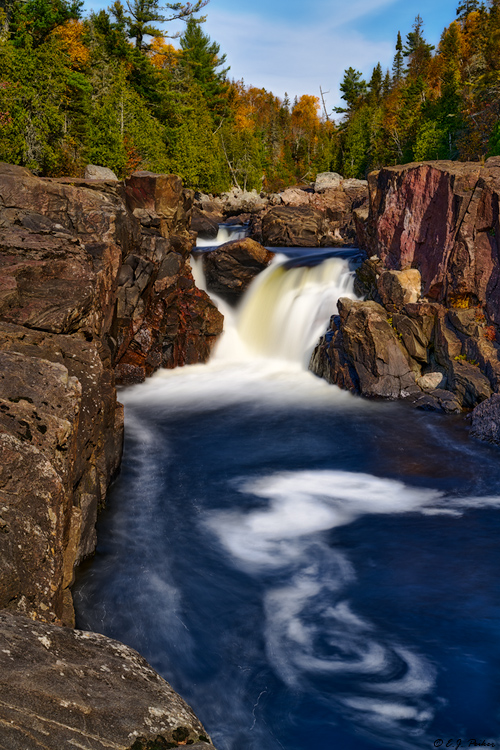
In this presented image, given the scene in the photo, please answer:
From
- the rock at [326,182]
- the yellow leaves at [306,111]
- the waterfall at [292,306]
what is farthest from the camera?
the yellow leaves at [306,111]

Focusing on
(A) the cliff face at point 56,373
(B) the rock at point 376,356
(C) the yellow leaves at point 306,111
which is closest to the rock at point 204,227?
(A) the cliff face at point 56,373

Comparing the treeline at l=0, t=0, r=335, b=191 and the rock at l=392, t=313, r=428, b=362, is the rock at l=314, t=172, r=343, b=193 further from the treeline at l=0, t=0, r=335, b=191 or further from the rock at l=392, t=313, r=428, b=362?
the rock at l=392, t=313, r=428, b=362

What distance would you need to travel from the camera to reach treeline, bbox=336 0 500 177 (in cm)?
3259

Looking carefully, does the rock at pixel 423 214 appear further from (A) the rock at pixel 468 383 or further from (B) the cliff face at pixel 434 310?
(A) the rock at pixel 468 383

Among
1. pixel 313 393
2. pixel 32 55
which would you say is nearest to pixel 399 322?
pixel 313 393

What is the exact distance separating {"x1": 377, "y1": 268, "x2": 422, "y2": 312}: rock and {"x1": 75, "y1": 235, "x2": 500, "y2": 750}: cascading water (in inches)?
139

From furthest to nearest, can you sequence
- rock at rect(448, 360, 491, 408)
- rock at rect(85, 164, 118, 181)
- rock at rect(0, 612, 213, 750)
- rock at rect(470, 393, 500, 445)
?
1. rock at rect(85, 164, 118, 181)
2. rock at rect(448, 360, 491, 408)
3. rock at rect(470, 393, 500, 445)
4. rock at rect(0, 612, 213, 750)

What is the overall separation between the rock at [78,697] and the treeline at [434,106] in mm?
20916

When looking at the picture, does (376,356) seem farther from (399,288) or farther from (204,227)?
(204,227)

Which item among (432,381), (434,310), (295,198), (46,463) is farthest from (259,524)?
(295,198)

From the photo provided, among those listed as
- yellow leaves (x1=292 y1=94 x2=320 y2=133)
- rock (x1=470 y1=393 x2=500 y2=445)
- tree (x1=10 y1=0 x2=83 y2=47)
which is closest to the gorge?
rock (x1=470 y1=393 x2=500 y2=445)

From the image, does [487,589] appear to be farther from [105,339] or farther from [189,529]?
[105,339]

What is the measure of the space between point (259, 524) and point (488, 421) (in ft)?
21.8

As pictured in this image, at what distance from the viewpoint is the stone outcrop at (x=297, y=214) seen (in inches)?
1318
